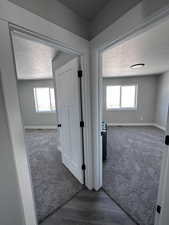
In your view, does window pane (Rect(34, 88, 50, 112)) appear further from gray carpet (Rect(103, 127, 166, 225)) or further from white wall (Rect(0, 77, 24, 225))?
white wall (Rect(0, 77, 24, 225))


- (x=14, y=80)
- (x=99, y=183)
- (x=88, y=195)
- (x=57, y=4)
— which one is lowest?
(x=88, y=195)

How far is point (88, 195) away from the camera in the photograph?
1.64 meters

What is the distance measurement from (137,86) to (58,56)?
411 centimetres

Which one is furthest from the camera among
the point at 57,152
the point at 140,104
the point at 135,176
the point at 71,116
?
the point at 140,104

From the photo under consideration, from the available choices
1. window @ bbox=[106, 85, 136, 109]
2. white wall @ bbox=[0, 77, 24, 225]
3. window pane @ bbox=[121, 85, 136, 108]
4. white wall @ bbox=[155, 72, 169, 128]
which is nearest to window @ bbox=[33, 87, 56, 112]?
window @ bbox=[106, 85, 136, 109]

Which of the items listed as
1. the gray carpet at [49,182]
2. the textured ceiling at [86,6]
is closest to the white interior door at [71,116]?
the gray carpet at [49,182]

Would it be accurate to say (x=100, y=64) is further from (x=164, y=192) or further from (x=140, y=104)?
(x=140, y=104)

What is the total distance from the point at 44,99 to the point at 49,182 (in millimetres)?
4167

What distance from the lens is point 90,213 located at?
1.39 m

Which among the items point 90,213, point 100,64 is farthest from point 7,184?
point 100,64

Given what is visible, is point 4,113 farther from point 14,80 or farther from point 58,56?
point 58,56

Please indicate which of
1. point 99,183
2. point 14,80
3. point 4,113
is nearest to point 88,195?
point 99,183

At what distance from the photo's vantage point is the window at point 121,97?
A: 17.0ft

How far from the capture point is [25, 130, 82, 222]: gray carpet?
1.52 m
